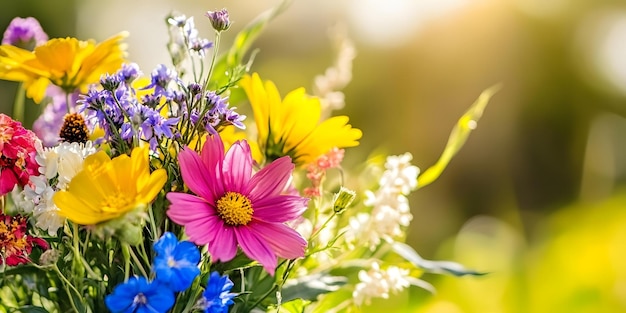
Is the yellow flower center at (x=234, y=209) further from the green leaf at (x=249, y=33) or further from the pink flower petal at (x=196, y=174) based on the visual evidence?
the green leaf at (x=249, y=33)

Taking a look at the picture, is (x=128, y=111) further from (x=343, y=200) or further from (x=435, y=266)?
(x=435, y=266)

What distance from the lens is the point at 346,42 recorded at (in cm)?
59

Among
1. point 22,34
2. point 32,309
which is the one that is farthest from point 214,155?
point 22,34

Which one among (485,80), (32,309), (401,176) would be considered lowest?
(32,309)

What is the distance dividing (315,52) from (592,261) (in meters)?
1.49

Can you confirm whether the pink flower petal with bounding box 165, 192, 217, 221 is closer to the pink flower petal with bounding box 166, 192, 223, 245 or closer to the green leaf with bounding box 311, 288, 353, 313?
the pink flower petal with bounding box 166, 192, 223, 245

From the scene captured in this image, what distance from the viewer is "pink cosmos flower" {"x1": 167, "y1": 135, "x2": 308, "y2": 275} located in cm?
30

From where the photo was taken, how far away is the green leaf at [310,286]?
395 millimetres

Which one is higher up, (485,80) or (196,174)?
(485,80)

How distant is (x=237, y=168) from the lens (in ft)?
1.12

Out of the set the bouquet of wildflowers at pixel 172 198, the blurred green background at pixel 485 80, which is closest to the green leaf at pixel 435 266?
the bouquet of wildflowers at pixel 172 198

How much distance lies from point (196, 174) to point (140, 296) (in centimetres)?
6

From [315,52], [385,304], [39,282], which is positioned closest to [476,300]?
[385,304]

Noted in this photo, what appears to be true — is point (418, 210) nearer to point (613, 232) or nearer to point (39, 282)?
point (613, 232)
